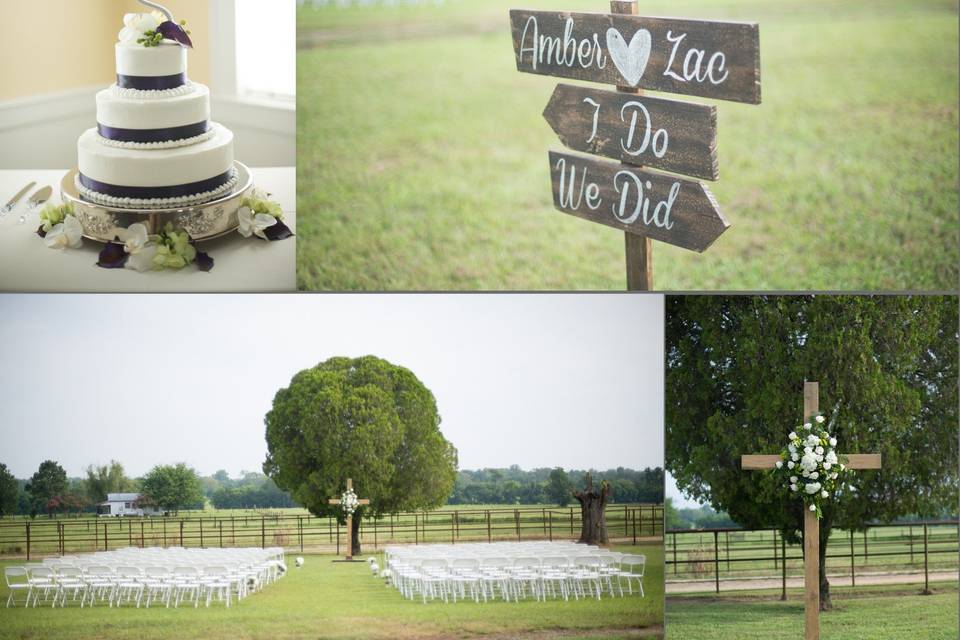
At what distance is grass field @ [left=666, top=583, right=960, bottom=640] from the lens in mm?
8625

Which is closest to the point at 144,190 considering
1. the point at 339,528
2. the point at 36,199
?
the point at 36,199

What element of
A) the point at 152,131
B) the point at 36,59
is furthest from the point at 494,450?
the point at 36,59

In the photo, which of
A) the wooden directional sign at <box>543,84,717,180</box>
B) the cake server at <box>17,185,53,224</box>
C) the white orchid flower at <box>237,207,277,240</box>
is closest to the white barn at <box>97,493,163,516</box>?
the cake server at <box>17,185,53,224</box>

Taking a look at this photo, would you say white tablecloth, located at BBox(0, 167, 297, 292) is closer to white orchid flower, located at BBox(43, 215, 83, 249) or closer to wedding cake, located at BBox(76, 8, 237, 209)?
white orchid flower, located at BBox(43, 215, 83, 249)

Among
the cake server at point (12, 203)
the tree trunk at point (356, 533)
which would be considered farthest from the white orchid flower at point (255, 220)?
the tree trunk at point (356, 533)

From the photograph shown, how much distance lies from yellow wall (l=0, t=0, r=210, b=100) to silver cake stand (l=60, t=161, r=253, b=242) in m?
0.70

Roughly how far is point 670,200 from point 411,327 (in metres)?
2.20

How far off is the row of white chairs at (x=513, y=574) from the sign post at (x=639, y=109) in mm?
2289

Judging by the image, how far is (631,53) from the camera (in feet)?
21.9

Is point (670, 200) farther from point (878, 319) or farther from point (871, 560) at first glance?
point (871, 560)

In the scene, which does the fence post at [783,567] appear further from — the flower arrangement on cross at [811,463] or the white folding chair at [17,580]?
the white folding chair at [17,580]

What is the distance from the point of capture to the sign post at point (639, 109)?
6375mm

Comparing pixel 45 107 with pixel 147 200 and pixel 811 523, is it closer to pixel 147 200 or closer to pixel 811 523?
pixel 147 200

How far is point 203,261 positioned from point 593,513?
9.80 feet
